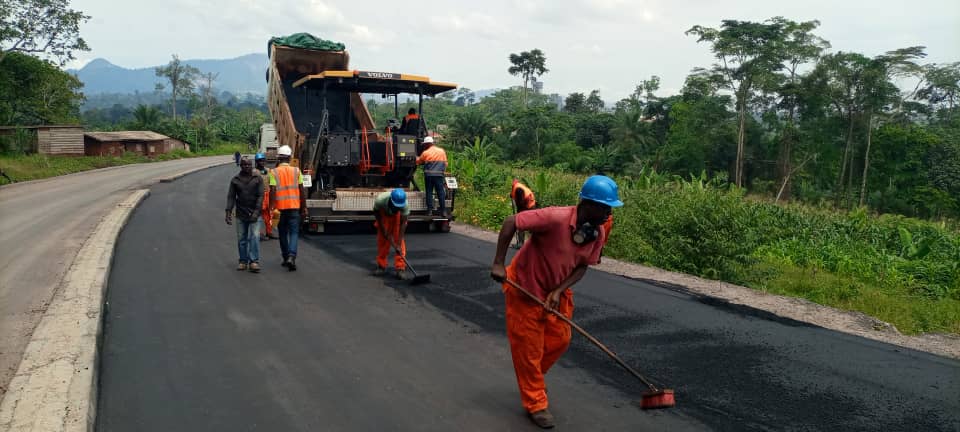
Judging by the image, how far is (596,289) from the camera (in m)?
7.18

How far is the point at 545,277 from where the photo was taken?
3.77 meters

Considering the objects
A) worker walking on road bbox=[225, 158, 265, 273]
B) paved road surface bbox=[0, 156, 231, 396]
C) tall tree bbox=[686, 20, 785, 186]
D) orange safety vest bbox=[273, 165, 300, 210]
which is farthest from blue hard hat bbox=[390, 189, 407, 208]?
tall tree bbox=[686, 20, 785, 186]

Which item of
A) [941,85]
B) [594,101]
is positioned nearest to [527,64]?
[594,101]

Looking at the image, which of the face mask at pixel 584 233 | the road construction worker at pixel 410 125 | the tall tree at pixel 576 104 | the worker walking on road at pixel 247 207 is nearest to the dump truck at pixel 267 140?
the road construction worker at pixel 410 125

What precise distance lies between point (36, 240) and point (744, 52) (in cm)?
3576

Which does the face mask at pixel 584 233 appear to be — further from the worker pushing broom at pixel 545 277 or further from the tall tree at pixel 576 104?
the tall tree at pixel 576 104

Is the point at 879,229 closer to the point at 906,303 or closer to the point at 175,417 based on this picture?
the point at 906,303

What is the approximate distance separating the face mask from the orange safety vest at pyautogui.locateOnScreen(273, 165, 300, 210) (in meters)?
5.32

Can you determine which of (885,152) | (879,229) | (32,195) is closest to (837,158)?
(885,152)

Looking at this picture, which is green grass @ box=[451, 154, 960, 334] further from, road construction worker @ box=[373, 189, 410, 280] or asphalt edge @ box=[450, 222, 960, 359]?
road construction worker @ box=[373, 189, 410, 280]

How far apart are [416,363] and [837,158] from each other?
131 ft

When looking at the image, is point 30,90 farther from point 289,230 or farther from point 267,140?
point 289,230

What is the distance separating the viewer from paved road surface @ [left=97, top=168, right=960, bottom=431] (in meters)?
3.81

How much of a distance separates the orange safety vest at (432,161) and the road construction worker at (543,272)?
7289mm
